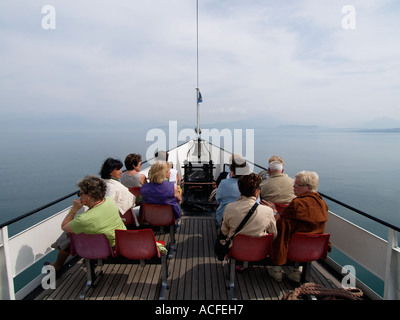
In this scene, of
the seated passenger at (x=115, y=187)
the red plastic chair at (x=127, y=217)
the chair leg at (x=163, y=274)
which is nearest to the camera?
the chair leg at (x=163, y=274)

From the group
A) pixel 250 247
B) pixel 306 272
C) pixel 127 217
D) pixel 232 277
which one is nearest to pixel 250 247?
pixel 250 247

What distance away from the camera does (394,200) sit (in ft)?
93.4

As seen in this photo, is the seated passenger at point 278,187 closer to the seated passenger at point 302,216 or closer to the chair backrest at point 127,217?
the seated passenger at point 302,216

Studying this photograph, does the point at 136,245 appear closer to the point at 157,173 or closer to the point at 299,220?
the point at 157,173

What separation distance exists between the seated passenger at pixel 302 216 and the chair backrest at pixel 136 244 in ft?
3.89

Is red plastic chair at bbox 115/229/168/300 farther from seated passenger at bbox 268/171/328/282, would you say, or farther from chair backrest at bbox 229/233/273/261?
seated passenger at bbox 268/171/328/282

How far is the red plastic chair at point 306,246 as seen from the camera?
210cm

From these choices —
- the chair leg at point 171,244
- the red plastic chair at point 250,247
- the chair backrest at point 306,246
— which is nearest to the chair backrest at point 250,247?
the red plastic chair at point 250,247

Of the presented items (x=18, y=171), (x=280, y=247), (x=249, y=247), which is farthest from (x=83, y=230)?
(x=18, y=171)

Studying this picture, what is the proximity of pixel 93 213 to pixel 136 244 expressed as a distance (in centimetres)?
49

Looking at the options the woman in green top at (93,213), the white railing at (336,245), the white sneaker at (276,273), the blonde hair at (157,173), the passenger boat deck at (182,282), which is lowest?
the passenger boat deck at (182,282)

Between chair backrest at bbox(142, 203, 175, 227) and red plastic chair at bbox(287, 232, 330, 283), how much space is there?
4.70 ft

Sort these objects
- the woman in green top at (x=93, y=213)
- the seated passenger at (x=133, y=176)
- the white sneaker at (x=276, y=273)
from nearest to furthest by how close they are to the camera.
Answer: the woman in green top at (x=93, y=213) < the white sneaker at (x=276, y=273) < the seated passenger at (x=133, y=176)
